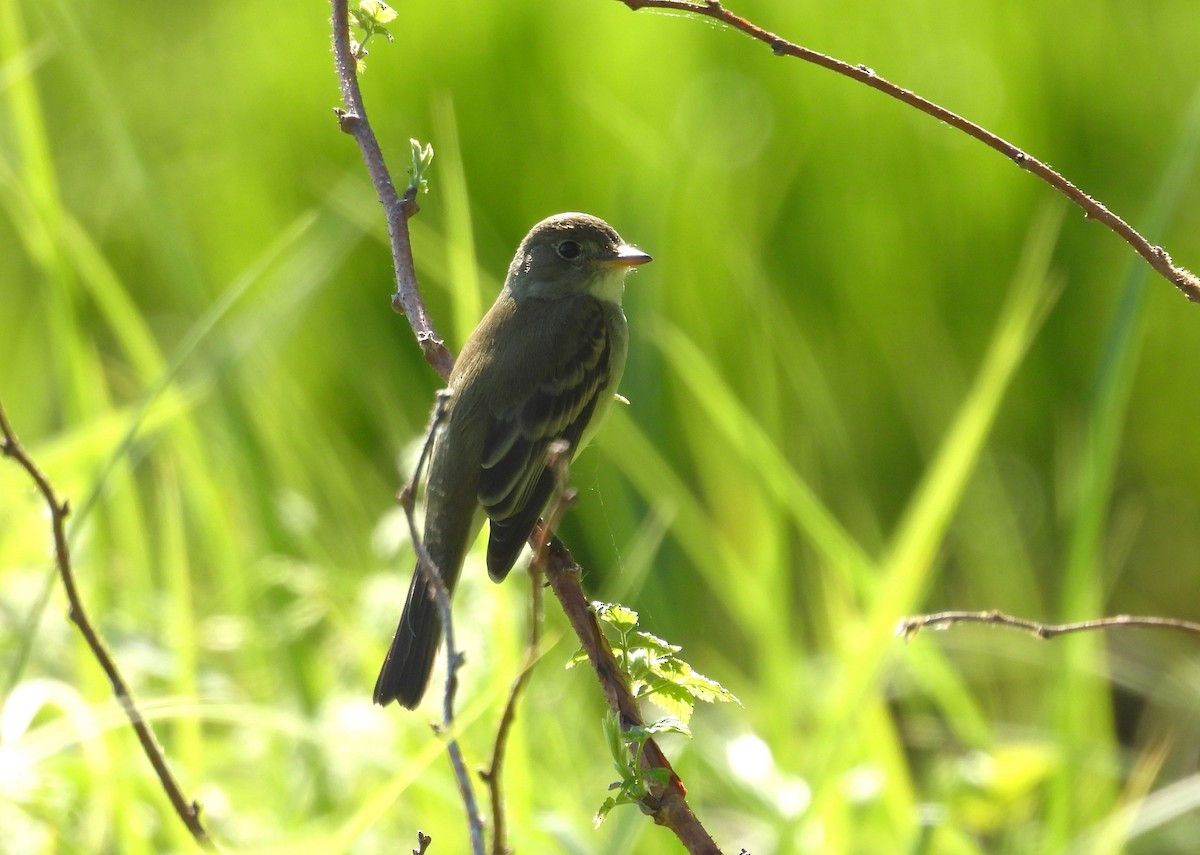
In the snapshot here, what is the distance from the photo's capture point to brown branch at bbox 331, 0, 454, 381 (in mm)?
2088

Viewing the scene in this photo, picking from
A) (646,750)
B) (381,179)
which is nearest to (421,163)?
(381,179)

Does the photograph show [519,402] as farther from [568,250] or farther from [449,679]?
[449,679]

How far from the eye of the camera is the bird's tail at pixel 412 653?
2.62 m

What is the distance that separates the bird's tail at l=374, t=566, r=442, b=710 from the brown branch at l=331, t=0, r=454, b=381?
0.57 meters

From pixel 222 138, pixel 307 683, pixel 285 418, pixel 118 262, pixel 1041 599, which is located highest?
pixel 222 138

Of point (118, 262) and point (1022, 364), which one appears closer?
point (1022, 364)

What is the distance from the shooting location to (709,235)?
213 inches

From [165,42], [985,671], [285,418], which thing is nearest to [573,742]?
[285,418]

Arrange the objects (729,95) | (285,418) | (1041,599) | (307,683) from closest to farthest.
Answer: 1. (307,683)
2. (285,418)
3. (1041,599)
4. (729,95)

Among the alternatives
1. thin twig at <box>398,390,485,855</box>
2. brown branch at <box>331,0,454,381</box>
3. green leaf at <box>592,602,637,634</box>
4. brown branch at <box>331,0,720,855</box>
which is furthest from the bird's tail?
thin twig at <box>398,390,485,855</box>

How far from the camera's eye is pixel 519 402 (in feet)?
10.5

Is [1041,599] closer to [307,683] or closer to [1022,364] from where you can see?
[1022,364]

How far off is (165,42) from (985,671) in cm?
506

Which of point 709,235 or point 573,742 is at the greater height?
point 709,235
